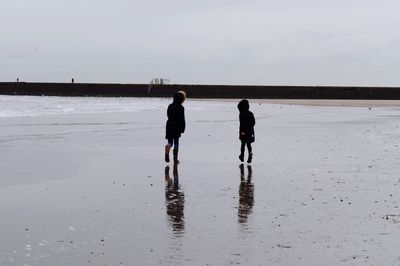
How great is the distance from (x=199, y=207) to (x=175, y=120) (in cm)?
596

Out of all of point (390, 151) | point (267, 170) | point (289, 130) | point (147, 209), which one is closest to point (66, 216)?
point (147, 209)

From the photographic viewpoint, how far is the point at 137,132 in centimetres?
2198

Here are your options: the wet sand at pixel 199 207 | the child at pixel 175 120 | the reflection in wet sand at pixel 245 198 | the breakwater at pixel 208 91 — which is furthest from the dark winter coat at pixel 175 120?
the breakwater at pixel 208 91

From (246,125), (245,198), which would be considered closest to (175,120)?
(246,125)

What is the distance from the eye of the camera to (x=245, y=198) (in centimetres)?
881

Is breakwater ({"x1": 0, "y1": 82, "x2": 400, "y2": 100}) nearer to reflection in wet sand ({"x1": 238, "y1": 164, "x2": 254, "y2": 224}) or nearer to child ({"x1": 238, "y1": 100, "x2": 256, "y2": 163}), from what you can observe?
child ({"x1": 238, "y1": 100, "x2": 256, "y2": 163})

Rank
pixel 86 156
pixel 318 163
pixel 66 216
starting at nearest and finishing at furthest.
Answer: pixel 66 216 < pixel 318 163 < pixel 86 156

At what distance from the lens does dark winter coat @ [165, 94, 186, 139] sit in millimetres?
13883

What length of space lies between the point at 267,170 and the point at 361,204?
3.71 metres

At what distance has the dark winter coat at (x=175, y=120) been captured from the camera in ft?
45.5

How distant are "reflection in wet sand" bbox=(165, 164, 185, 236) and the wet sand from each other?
0.02 m

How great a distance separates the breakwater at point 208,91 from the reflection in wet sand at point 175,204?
79960 mm

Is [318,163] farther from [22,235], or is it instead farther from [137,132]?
[137,132]

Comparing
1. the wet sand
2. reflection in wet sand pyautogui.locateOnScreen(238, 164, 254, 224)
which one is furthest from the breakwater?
reflection in wet sand pyautogui.locateOnScreen(238, 164, 254, 224)
